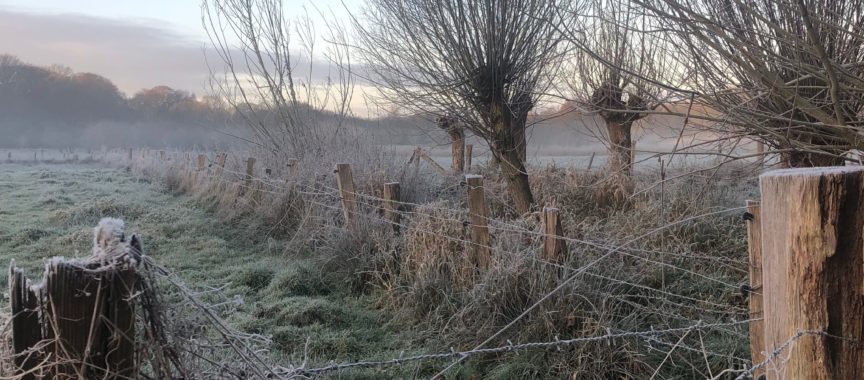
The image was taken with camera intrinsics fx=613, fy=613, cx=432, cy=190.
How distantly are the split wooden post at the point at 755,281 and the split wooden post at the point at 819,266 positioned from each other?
42.9 inches

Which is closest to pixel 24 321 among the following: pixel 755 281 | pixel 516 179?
pixel 755 281

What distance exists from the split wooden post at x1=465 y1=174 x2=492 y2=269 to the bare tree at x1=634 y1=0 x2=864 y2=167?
1882 mm

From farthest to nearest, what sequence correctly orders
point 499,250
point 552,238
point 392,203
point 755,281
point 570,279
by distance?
point 392,203
point 499,250
point 552,238
point 570,279
point 755,281

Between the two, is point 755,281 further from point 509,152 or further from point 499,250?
point 509,152

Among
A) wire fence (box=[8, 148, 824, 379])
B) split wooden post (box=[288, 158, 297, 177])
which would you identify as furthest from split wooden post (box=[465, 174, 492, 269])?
split wooden post (box=[288, 158, 297, 177])

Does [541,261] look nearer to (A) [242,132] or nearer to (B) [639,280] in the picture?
(B) [639,280]

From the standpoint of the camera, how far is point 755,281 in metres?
3.09

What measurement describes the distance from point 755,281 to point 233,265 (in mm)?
6094

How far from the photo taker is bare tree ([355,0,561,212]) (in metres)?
7.63

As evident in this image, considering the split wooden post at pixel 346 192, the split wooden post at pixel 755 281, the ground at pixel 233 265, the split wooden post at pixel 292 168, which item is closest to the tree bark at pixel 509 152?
the split wooden post at pixel 346 192

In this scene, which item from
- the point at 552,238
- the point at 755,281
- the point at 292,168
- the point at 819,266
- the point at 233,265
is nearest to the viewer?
the point at 819,266

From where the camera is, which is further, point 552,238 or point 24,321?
point 552,238

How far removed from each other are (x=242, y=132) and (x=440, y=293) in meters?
10.7

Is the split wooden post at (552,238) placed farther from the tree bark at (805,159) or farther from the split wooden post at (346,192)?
the split wooden post at (346,192)
